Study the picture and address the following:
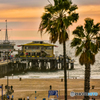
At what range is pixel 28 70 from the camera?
104 metres

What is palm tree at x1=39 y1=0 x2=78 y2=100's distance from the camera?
24.7 meters

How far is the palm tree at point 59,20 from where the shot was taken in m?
24.7

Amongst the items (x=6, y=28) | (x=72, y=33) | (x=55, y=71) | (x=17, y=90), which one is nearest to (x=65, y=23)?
(x=72, y=33)

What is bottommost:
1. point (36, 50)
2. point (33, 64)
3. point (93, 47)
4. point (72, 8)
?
point (33, 64)

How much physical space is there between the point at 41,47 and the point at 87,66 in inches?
3293

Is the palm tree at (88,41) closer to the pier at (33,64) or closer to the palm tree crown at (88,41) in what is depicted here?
the palm tree crown at (88,41)

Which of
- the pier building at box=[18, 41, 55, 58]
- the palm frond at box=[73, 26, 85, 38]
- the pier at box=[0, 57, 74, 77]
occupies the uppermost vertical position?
the palm frond at box=[73, 26, 85, 38]

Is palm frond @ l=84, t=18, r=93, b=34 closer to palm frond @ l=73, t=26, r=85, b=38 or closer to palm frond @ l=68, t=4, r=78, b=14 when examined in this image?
palm frond @ l=73, t=26, r=85, b=38

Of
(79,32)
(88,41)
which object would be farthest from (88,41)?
(79,32)

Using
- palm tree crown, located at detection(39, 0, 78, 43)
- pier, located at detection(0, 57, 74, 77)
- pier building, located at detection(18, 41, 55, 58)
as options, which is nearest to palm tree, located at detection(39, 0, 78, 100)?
palm tree crown, located at detection(39, 0, 78, 43)

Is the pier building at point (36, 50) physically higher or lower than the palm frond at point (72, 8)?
lower

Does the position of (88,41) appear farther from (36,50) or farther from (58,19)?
(36,50)

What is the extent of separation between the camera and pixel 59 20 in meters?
24.7

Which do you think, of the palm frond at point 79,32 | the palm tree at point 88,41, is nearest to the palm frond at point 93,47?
the palm tree at point 88,41
